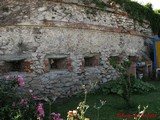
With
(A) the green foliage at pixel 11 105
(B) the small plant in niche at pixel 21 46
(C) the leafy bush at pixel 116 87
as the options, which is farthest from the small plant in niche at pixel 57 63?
(A) the green foliage at pixel 11 105

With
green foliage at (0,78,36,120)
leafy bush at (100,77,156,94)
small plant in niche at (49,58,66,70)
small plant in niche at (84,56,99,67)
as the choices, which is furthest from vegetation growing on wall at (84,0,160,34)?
green foliage at (0,78,36,120)

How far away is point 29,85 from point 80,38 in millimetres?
2265

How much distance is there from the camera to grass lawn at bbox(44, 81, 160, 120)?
714 centimetres

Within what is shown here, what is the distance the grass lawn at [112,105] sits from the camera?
7137mm

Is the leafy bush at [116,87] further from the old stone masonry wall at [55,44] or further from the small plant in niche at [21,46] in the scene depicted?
the small plant in niche at [21,46]

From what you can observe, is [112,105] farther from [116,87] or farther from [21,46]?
[21,46]

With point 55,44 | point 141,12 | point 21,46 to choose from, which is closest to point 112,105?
point 55,44

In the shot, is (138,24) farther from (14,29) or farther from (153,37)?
(14,29)

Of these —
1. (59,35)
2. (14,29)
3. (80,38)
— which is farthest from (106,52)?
(14,29)

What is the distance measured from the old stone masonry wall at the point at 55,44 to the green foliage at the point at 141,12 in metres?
1.51

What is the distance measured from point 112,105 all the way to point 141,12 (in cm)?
634

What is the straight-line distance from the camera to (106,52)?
1044 cm

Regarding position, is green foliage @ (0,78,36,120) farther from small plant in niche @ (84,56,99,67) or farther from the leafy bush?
small plant in niche @ (84,56,99,67)

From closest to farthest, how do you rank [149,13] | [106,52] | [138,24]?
[106,52], [138,24], [149,13]
